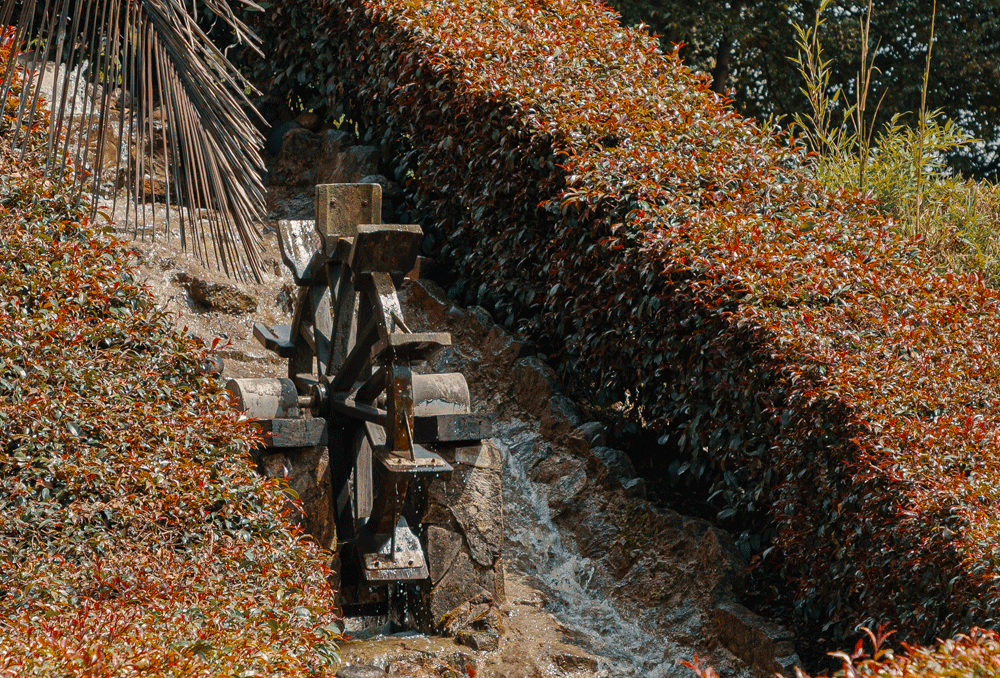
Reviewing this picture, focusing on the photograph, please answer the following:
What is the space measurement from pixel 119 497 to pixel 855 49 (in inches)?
536

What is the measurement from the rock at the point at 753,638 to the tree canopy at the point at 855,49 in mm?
9701

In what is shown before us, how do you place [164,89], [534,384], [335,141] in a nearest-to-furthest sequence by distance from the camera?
[164,89] → [534,384] → [335,141]

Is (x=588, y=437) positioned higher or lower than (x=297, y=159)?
lower

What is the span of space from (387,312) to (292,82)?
595cm

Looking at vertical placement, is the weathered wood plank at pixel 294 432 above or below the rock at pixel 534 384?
above

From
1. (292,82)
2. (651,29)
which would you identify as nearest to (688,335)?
(292,82)

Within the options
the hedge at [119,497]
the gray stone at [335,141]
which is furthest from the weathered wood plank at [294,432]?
the gray stone at [335,141]

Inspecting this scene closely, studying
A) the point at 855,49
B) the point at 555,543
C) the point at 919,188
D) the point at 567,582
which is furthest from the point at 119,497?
the point at 855,49

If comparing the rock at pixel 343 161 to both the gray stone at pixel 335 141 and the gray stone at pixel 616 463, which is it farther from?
the gray stone at pixel 616 463

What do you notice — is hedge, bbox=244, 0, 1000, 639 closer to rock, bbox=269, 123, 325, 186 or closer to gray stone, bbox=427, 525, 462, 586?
rock, bbox=269, 123, 325, 186

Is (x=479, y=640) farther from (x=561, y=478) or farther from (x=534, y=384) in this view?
(x=534, y=384)

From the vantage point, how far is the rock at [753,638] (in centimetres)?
496

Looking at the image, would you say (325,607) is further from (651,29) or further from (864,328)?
(651,29)

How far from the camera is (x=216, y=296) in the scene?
25.5ft
